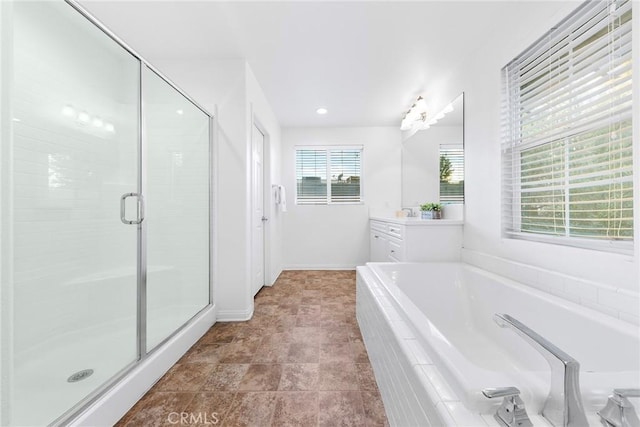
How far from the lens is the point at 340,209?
4.29 m

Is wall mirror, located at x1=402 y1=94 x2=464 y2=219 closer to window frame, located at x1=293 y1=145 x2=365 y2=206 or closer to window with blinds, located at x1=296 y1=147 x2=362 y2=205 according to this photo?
window frame, located at x1=293 y1=145 x2=365 y2=206

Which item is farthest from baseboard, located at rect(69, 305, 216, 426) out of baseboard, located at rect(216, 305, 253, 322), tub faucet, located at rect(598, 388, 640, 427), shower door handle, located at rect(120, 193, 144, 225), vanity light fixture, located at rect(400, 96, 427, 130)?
vanity light fixture, located at rect(400, 96, 427, 130)

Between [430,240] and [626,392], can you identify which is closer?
[626,392]

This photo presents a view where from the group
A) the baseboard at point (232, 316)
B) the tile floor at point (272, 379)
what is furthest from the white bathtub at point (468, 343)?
the baseboard at point (232, 316)

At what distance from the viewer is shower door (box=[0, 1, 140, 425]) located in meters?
1.16

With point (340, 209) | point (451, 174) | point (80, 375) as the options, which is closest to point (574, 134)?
point (451, 174)

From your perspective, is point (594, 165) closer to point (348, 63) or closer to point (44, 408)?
point (348, 63)

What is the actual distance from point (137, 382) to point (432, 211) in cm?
269

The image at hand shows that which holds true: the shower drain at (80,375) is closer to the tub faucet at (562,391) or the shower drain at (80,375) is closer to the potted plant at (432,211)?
the tub faucet at (562,391)

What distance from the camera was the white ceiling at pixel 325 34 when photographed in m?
1.76

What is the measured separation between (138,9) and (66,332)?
208cm

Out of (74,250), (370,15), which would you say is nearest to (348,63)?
(370,15)

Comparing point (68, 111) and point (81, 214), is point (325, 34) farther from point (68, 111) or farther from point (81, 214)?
point (81, 214)

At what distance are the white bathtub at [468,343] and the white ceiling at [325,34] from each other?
1695mm
